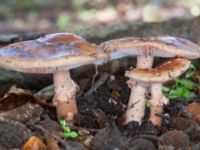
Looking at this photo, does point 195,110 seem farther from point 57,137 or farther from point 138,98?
point 57,137

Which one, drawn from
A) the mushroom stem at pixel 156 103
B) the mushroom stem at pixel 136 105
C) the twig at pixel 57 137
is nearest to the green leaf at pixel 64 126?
the twig at pixel 57 137

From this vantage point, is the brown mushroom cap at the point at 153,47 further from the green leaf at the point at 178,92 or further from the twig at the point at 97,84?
the green leaf at the point at 178,92

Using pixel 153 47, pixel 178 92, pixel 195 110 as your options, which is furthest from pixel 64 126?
pixel 178 92

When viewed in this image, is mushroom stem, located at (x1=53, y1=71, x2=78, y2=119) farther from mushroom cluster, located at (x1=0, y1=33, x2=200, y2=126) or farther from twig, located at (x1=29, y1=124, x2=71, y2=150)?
twig, located at (x1=29, y1=124, x2=71, y2=150)

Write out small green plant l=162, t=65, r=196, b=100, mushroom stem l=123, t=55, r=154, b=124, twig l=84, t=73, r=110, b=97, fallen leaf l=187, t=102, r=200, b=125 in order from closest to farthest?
mushroom stem l=123, t=55, r=154, b=124 → fallen leaf l=187, t=102, r=200, b=125 → twig l=84, t=73, r=110, b=97 → small green plant l=162, t=65, r=196, b=100

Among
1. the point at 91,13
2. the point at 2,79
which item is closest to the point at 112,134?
the point at 2,79

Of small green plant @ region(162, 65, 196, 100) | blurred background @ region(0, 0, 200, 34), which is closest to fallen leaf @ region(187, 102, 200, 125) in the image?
small green plant @ region(162, 65, 196, 100)

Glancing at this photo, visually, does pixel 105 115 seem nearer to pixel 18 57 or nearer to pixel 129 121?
pixel 129 121
